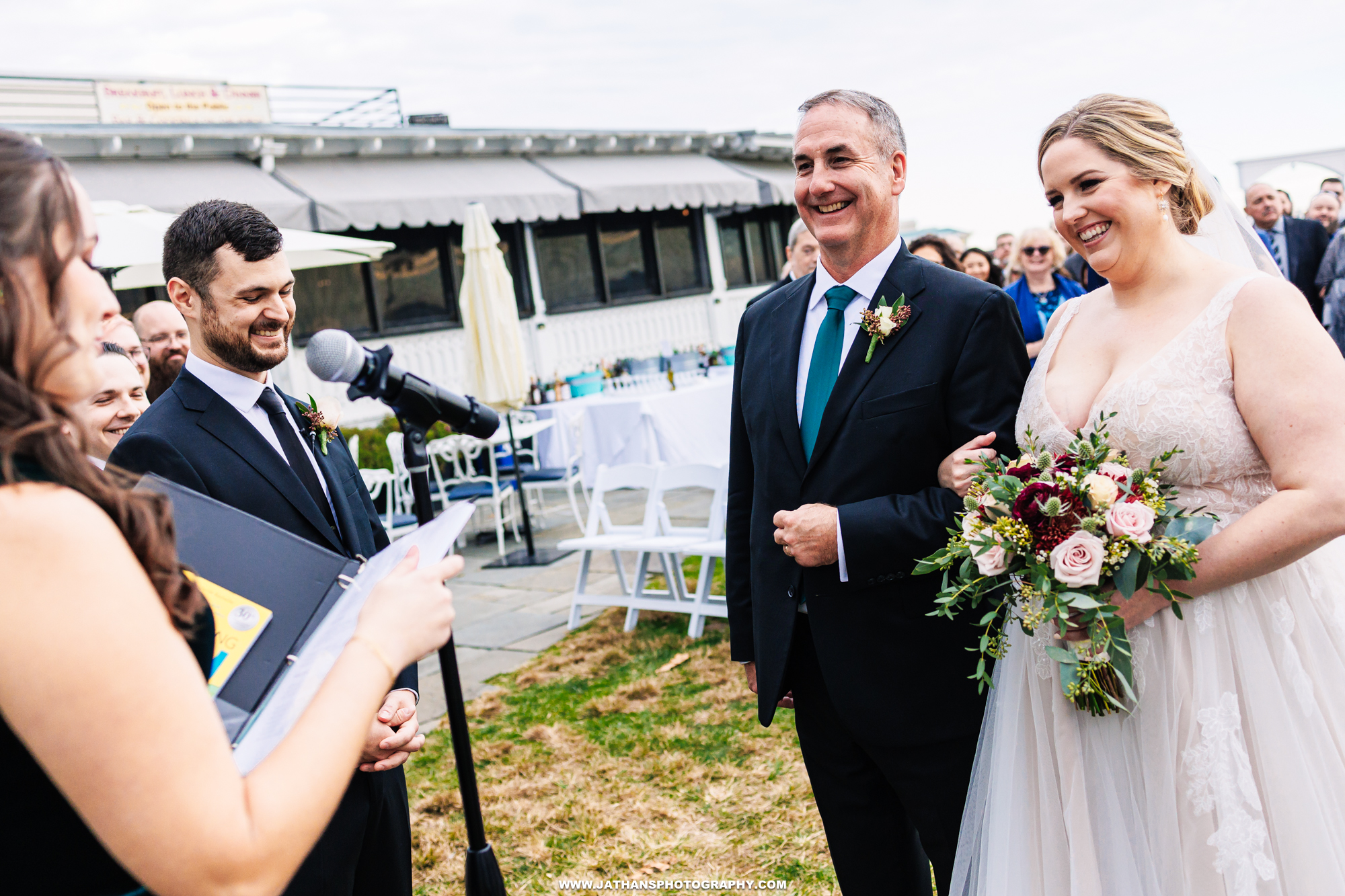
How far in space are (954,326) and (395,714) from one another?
5.66 ft

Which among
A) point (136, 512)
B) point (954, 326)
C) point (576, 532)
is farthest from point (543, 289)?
point (136, 512)

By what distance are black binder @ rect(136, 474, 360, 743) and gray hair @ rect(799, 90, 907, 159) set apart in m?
1.83

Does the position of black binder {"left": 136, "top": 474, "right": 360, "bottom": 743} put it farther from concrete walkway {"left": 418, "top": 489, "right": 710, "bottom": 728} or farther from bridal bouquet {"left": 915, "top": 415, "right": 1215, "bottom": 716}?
concrete walkway {"left": 418, "top": 489, "right": 710, "bottom": 728}

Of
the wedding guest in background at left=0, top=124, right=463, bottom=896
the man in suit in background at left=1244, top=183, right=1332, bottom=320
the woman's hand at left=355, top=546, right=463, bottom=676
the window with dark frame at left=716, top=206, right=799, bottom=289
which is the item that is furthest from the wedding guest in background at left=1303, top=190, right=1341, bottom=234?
the wedding guest in background at left=0, top=124, right=463, bottom=896

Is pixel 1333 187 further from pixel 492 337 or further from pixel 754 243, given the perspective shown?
pixel 492 337

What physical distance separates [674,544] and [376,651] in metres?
5.20

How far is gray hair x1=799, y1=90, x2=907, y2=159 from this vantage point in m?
2.57

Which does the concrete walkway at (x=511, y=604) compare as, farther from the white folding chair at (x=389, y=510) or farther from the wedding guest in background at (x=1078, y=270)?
the wedding guest in background at (x=1078, y=270)

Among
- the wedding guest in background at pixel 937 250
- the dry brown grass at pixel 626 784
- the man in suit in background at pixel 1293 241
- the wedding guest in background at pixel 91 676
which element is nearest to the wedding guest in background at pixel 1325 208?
the man in suit in background at pixel 1293 241

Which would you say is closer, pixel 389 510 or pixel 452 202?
pixel 389 510

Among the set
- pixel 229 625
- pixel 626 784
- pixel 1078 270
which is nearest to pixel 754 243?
pixel 1078 270

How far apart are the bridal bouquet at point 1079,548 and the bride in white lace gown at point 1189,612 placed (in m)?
0.09

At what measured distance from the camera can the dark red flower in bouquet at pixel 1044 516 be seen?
201cm

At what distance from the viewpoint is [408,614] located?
51.6 inches
